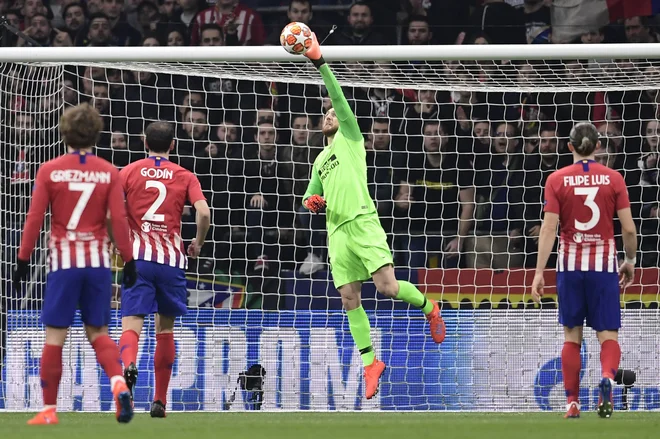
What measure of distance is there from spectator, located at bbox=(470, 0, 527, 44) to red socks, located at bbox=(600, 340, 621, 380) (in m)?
5.74

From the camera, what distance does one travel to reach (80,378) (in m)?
9.95

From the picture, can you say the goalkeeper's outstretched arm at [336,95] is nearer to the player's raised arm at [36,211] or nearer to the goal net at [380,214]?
the goal net at [380,214]

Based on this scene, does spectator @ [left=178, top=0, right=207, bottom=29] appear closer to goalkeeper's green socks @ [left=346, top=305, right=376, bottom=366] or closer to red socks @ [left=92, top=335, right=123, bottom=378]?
goalkeeper's green socks @ [left=346, top=305, right=376, bottom=366]

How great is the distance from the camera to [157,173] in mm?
8047

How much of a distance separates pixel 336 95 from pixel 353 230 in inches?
38.3

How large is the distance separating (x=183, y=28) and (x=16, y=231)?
138 inches

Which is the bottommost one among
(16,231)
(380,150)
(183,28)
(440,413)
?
(440,413)

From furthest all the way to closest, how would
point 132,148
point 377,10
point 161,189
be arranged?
point 377,10 < point 132,148 < point 161,189

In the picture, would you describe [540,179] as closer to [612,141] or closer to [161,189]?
[612,141]

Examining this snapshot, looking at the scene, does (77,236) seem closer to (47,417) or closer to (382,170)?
(47,417)

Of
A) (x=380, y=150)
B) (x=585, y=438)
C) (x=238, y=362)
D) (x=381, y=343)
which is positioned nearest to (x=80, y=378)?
(x=238, y=362)

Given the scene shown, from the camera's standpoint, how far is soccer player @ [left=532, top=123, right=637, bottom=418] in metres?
7.49

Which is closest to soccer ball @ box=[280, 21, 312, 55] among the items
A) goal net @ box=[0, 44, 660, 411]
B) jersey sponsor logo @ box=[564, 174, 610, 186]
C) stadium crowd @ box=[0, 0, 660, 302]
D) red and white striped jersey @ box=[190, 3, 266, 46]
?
goal net @ box=[0, 44, 660, 411]

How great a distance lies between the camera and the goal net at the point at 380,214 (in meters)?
10.0
